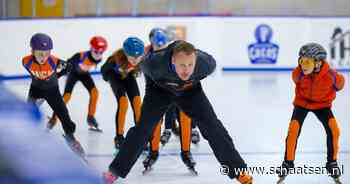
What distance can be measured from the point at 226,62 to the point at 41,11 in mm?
4542

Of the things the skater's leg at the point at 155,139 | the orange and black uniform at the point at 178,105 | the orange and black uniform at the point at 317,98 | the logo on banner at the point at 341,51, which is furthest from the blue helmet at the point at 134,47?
the logo on banner at the point at 341,51

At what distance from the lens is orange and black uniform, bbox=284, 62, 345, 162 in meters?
4.75

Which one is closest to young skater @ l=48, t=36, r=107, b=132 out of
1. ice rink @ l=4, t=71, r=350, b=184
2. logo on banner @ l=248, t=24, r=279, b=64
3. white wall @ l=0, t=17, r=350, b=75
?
ice rink @ l=4, t=71, r=350, b=184

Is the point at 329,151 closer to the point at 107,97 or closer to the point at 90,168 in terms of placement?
the point at 90,168

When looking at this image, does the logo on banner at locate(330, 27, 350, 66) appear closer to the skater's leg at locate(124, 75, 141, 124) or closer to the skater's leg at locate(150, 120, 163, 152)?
the skater's leg at locate(124, 75, 141, 124)

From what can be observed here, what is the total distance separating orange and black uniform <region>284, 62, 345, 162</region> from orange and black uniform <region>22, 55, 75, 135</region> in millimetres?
2120

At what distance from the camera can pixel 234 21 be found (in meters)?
14.9

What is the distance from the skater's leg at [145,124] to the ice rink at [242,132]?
0.27m

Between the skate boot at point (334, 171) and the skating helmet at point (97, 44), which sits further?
the skating helmet at point (97, 44)

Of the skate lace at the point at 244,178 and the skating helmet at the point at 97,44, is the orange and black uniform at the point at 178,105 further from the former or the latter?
the skating helmet at the point at 97,44

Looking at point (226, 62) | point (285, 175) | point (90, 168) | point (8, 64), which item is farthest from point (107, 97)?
point (90, 168)

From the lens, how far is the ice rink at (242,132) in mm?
5344

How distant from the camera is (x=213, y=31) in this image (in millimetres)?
14648

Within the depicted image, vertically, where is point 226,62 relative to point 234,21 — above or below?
below
